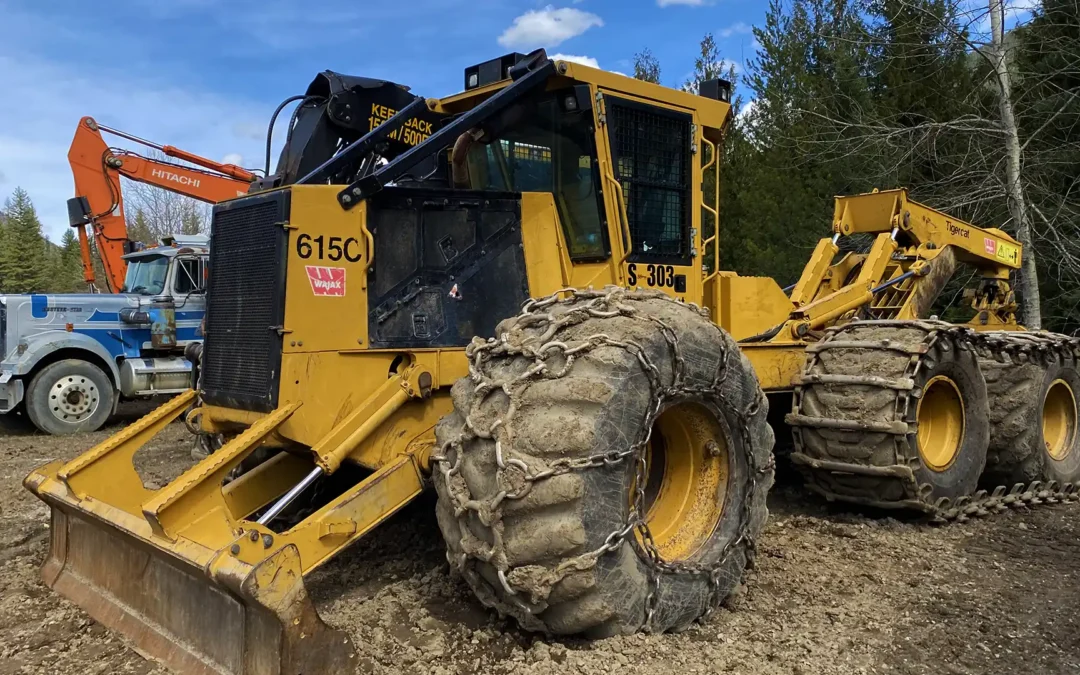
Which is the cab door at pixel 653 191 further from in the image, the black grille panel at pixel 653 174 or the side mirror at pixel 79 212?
the side mirror at pixel 79 212

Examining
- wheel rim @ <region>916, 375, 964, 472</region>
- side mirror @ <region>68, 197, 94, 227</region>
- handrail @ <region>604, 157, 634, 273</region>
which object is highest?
side mirror @ <region>68, 197, 94, 227</region>

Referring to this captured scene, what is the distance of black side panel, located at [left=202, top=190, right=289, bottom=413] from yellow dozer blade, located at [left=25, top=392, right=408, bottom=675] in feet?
0.99

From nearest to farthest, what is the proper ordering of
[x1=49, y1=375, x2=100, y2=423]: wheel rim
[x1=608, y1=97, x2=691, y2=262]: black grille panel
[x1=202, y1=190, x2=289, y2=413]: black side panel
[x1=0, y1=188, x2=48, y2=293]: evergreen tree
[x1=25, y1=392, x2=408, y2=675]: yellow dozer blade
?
1. [x1=25, y1=392, x2=408, y2=675]: yellow dozer blade
2. [x1=202, y1=190, x2=289, y2=413]: black side panel
3. [x1=608, y1=97, x2=691, y2=262]: black grille panel
4. [x1=49, y1=375, x2=100, y2=423]: wheel rim
5. [x1=0, y1=188, x2=48, y2=293]: evergreen tree

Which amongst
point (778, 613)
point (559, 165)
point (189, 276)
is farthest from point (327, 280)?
point (189, 276)

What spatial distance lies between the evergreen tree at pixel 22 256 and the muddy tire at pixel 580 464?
143 feet

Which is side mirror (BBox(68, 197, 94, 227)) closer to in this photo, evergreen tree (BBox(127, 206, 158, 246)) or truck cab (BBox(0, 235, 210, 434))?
truck cab (BBox(0, 235, 210, 434))

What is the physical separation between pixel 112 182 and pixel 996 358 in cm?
1309

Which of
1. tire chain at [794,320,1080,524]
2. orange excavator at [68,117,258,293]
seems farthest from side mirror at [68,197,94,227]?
tire chain at [794,320,1080,524]

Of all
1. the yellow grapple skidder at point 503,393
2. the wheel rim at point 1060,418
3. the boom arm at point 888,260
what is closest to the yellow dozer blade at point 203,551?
the yellow grapple skidder at point 503,393

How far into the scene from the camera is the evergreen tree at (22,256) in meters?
41.6

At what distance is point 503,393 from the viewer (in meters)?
3.44

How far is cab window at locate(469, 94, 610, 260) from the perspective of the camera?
4633 mm

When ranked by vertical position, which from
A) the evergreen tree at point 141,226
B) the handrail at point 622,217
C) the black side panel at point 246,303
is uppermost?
the evergreen tree at point 141,226

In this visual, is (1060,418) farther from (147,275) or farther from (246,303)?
(147,275)
